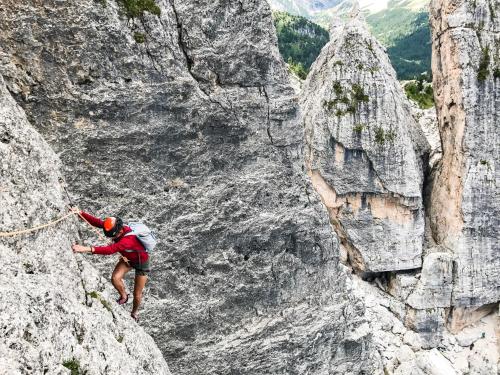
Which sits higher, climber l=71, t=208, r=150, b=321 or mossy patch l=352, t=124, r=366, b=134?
mossy patch l=352, t=124, r=366, b=134

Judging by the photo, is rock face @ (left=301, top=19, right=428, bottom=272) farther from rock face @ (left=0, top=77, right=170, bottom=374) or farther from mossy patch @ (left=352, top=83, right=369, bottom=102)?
rock face @ (left=0, top=77, right=170, bottom=374)

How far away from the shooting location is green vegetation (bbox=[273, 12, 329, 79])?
392ft

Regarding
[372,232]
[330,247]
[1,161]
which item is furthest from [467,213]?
[1,161]

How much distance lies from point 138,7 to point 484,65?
23577 mm

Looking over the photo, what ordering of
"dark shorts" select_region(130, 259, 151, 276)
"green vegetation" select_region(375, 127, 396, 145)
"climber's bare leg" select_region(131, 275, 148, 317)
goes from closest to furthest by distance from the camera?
"dark shorts" select_region(130, 259, 151, 276)
"climber's bare leg" select_region(131, 275, 148, 317)
"green vegetation" select_region(375, 127, 396, 145)

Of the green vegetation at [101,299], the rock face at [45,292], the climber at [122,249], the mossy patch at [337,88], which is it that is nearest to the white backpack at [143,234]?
the climber at [122,249]

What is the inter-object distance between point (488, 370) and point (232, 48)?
27.4 metres

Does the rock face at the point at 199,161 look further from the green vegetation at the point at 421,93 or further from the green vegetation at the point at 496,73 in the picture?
the green vegetation at the point at 421,93

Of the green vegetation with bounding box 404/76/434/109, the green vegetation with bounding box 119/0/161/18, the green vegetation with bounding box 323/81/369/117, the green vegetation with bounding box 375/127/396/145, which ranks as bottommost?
the green vegetation with bounding box 375/127/396/145

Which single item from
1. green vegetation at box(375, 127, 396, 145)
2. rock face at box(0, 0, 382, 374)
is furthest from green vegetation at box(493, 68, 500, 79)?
rock face at box(0, 0, 382, 374)

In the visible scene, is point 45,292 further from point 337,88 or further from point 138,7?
point 337,88

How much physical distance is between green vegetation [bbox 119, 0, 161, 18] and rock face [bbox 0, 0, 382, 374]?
0.31ft

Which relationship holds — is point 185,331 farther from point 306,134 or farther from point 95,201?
point 306,134

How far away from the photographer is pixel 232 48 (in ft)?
49.8
